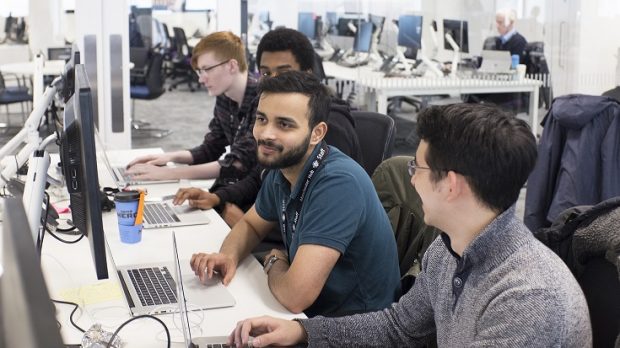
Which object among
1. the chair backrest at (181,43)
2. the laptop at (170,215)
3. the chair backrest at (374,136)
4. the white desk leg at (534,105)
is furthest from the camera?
the chair backrest at (181,43)

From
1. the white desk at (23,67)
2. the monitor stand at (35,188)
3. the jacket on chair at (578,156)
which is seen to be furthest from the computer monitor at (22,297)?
the white desk at (23,67)

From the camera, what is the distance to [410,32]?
6398mm

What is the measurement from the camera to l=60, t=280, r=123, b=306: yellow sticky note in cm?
211

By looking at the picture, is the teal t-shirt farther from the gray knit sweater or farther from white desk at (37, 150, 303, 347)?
the gray knit sweater

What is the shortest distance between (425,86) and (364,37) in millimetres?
605

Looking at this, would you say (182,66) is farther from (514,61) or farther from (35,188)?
(35,188)

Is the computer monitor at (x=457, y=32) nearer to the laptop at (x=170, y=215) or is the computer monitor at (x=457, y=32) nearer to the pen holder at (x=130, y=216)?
the laptop at (x=170, y=215)

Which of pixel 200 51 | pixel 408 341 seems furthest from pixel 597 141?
pixel 408 341

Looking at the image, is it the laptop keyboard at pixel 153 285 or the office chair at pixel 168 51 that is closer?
the laptop keyboard at pixel 153 285

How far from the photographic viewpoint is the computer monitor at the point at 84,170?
5.16 feet

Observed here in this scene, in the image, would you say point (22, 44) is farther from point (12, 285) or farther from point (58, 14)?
point (12, 285)

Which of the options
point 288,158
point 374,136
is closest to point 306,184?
point 288,158

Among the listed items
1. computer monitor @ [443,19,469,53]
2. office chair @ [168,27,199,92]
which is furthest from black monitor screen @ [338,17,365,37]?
office chair @ [168,27,199,92]

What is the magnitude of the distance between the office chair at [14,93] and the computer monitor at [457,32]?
310cm
